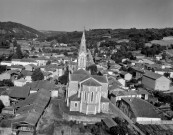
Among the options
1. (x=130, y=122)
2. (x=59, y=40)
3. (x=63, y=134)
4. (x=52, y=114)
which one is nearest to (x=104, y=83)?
(x=130, y=122)

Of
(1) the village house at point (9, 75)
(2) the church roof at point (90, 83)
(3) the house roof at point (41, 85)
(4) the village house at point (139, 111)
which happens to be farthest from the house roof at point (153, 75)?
(1) the village house at point (9, 75)

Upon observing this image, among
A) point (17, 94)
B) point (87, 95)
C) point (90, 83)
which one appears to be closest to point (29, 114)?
point (87, 95)

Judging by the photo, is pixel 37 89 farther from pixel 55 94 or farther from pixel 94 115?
pixel 94 115

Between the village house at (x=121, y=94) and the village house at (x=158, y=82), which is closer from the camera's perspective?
the village house at (x=121, y=94)

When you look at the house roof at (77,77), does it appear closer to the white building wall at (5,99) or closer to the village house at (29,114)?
the village house at (29,114)

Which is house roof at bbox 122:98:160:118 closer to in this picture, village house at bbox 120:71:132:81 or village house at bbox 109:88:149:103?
village house at bbox 109:88:149:103

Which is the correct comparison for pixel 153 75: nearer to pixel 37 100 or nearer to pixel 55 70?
pixel 55 70

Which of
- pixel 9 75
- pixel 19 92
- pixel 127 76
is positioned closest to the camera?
pixel 19 92

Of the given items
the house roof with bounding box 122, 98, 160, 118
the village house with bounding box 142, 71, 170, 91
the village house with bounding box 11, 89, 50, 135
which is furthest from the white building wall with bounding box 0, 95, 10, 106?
the village house with bounding box 142, 71, 170, 91
